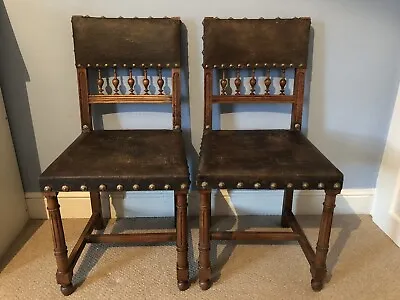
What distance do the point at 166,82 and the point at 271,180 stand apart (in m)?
0.60

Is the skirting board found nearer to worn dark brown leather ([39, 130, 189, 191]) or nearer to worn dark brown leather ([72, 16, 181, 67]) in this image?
worn dark brown leather ([39, 130, 189, 191])

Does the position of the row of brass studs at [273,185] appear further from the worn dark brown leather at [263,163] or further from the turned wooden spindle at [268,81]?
the turned wooden spindle at [268,81]

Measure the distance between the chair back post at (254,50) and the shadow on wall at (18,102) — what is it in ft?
2.27

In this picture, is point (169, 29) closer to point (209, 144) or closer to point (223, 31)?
point (223, 31)

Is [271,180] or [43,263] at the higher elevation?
Answer: [271,180]

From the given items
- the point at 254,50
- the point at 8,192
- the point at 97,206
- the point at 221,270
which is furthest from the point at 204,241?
the point at 8,192

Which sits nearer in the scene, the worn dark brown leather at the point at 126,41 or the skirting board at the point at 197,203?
the worn dark brown leather at the point at 126,41

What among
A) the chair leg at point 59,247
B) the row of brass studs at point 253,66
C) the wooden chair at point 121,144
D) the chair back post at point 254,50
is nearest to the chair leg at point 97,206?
the wooden chair at point 121,144

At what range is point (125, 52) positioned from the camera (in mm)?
1349

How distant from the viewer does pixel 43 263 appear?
4.60 ft

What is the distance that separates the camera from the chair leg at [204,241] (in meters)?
1.16

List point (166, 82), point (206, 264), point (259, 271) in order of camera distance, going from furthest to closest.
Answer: point (166, 82), point (259, 271), point (206, 264)

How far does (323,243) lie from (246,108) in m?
0.58

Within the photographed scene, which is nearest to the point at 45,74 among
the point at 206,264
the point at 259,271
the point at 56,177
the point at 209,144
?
the point at 56,177
